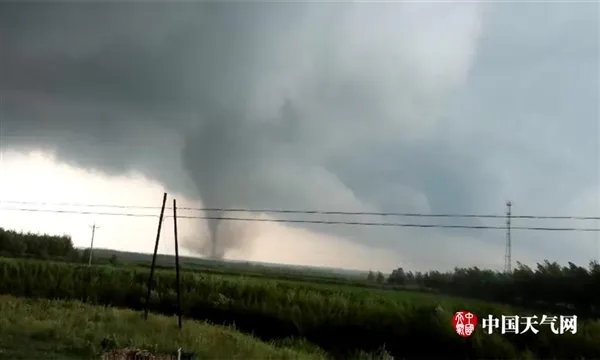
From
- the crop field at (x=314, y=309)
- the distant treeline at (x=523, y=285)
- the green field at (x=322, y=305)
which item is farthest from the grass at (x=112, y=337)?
the distant treeline at (x=523, y=285)

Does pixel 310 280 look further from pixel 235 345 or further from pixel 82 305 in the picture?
pixel 82 305

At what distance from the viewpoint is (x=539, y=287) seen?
10.1m

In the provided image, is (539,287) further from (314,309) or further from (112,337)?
(112,337)

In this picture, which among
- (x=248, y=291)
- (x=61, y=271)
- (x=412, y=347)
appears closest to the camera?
(x=412, y=347)

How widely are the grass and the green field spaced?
0.16 feet

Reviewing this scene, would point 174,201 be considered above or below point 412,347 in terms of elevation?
above

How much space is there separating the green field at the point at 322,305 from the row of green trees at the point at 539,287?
2 cm

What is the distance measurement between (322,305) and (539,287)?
184 inches

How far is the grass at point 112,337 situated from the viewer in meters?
10.0

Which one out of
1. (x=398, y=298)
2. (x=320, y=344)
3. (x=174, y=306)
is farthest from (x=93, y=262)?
(x=398, y=298)

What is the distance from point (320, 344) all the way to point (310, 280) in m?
Answer: 2.29

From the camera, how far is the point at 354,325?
1151cm

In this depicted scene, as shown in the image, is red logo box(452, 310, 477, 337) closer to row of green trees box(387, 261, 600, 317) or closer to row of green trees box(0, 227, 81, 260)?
row of green trees box(387, 261, 600, 317)

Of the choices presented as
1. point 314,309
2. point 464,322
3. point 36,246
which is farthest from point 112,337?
point 36,246
